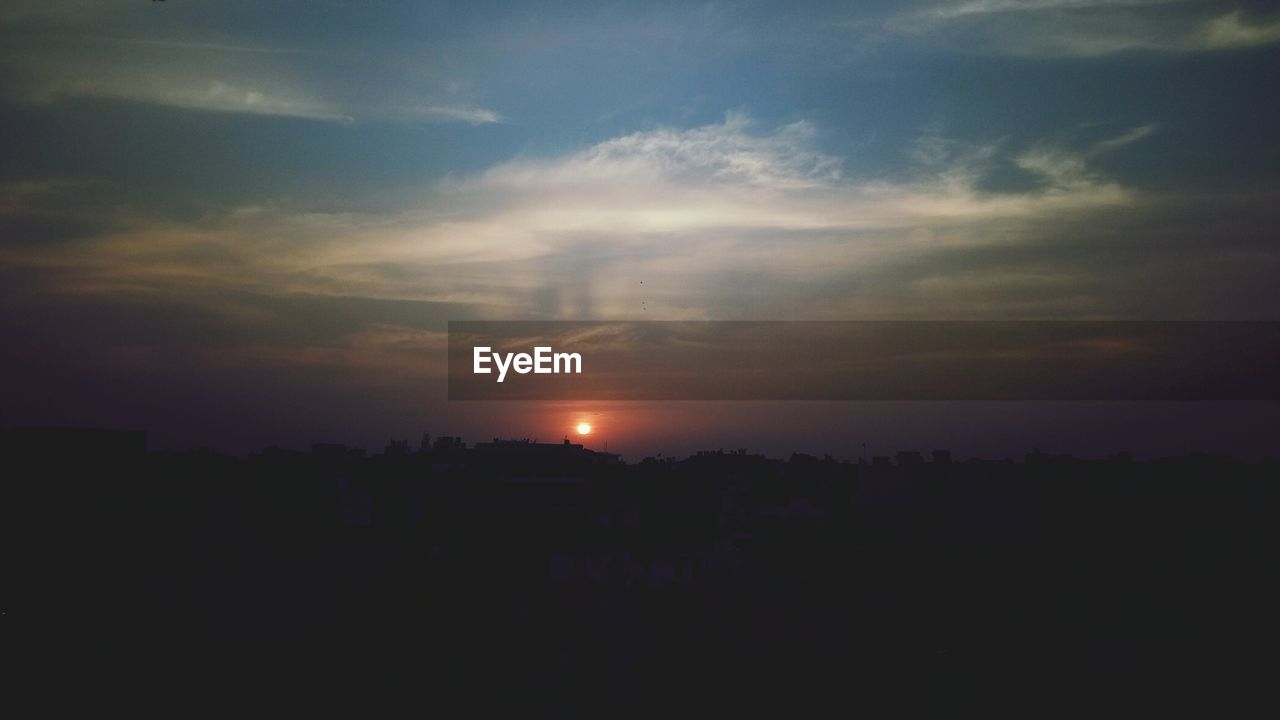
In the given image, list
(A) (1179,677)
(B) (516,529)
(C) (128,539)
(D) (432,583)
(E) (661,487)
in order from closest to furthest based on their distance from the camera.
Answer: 1. (A) (1179,677)
2. (C) (128,539)
3. (D) (432,583)
4. (B) (516,529)
5. (E) (661,487)

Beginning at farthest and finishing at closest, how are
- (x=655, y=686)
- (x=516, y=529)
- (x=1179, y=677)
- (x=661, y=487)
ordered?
(x=661, y=487) → (x=516, y=529) → (x=655, y=686) → (x=1179, y=677)

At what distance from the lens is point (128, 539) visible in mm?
37156

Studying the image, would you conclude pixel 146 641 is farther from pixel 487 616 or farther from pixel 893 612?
pixel 893 612

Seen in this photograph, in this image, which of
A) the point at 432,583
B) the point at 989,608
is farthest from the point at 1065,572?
the point at 432,583

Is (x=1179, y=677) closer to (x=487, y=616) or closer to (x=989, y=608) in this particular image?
(x=989, y=608)

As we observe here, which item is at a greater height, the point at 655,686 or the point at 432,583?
the point at 432,583

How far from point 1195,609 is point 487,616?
26642mm

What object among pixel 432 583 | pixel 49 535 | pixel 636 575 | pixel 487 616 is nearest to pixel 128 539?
pixel 49 535

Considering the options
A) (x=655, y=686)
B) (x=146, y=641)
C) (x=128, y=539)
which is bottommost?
(x=655, y=686)

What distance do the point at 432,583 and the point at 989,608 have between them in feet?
74.7

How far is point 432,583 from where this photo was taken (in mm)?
39781

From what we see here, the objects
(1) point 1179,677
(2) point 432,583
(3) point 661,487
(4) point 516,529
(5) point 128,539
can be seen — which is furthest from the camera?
(3) point 661,487

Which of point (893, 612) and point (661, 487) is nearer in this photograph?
point (893, 612)

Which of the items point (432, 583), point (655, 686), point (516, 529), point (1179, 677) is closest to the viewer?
point (1179, 677)
